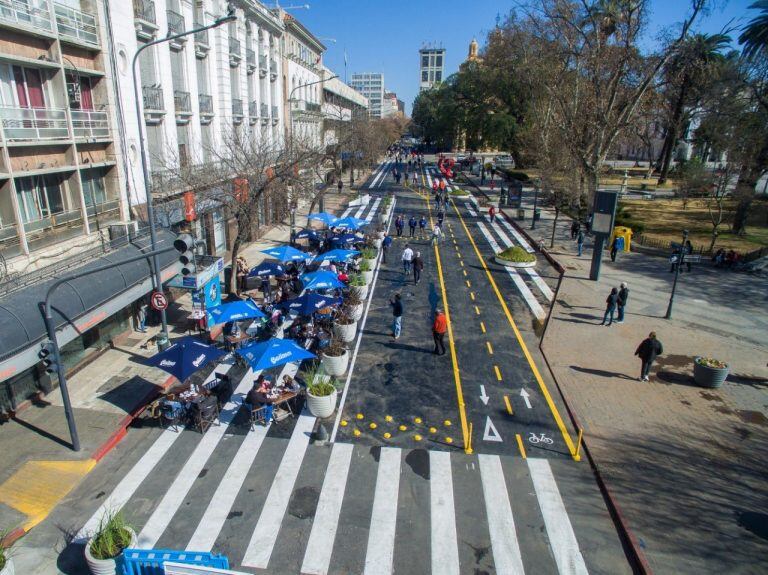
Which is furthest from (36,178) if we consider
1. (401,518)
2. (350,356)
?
(401,518)

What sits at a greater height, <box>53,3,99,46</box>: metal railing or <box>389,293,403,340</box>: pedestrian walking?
<box>53,3,99,46</box>: metal railing

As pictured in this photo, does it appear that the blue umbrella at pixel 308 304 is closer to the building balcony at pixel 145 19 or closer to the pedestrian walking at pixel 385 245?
the pedestrian walking at pixel 385 245

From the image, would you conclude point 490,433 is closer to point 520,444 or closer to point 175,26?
point 520,444

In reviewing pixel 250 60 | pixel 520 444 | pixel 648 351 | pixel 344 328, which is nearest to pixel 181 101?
pixel 250 60

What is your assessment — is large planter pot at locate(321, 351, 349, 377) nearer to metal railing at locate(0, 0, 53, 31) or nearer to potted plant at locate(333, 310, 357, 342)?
potted plant at locate(333, 310, 357, 342)

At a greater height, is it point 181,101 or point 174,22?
point 174,22

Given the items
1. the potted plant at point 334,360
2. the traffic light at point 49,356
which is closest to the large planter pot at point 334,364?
the potted plant at point 334,360

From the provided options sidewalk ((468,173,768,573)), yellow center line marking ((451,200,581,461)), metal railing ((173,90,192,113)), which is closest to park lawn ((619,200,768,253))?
sidewalk ((468,173,768,573))

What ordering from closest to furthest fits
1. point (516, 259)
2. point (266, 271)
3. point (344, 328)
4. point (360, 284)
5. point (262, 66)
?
point (344, 328), point (360, 284), point (266, 271), point (516, 259), point (262, 66)
